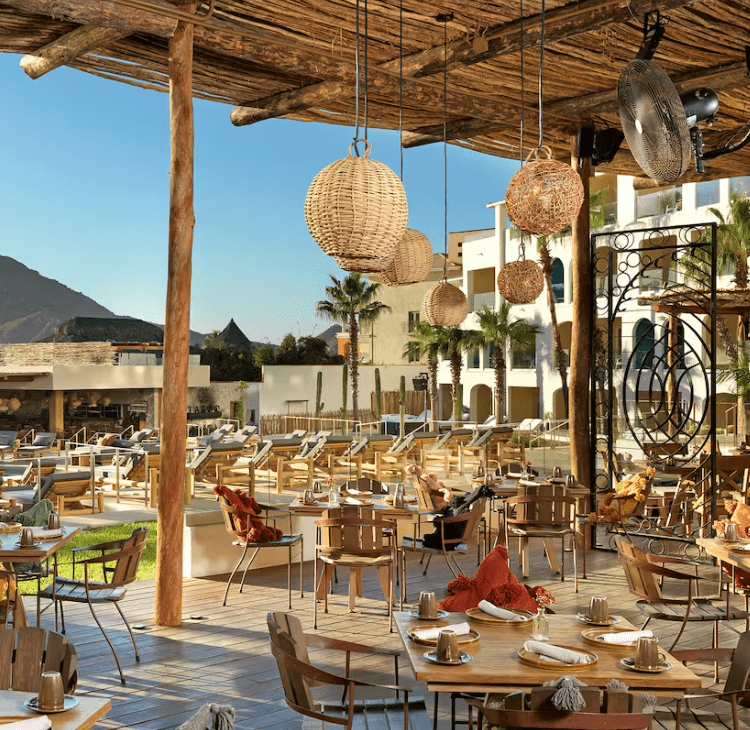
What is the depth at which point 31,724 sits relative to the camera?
2801 millimetres

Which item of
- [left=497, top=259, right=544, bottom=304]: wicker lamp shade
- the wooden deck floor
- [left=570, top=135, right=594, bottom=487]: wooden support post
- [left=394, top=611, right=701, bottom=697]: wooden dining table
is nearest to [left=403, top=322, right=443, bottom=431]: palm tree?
[left=570, top=135, right=594, bottom=487]: wooden support post

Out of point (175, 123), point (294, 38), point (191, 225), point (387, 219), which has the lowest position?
point (387, 219)

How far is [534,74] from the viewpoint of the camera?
27.0 feet

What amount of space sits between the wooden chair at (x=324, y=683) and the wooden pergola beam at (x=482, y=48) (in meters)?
4.55

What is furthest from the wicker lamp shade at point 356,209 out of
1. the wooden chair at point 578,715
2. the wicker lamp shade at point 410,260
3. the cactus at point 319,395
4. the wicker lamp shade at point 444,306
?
the cactus at point 319,395

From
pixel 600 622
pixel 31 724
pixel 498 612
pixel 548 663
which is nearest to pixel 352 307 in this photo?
pixel 498 612

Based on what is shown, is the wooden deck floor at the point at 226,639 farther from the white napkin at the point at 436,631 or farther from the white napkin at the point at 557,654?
the white napkin at the point at 557,654

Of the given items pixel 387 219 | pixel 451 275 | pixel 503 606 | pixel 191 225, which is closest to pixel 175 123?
pixel 191 225

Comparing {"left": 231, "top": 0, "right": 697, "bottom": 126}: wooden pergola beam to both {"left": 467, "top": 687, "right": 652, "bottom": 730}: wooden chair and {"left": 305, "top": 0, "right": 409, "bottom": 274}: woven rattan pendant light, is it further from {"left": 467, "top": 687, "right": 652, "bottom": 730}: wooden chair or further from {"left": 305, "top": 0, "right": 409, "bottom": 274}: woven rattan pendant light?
{"left": 467, "top": 687, "right": 652, "bottom": 730}: wooden chair

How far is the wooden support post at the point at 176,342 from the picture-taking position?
6.78 metres

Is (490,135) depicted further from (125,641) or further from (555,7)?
(125,641)

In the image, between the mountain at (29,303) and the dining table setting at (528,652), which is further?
the mountain at (29,303)

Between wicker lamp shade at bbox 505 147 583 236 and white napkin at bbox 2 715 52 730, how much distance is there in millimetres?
3369

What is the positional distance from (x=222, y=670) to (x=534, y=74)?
216 inches
